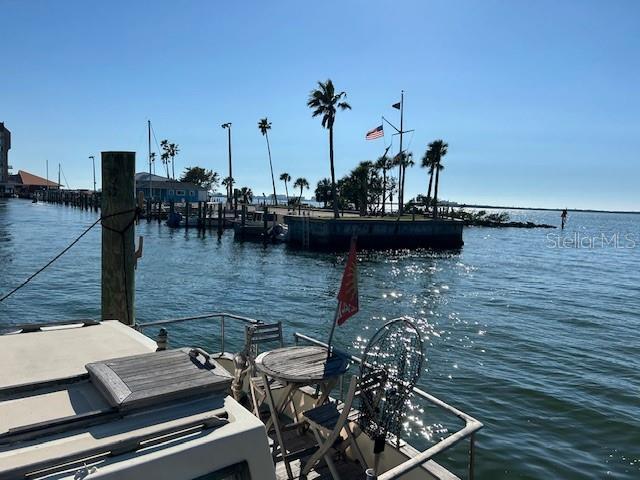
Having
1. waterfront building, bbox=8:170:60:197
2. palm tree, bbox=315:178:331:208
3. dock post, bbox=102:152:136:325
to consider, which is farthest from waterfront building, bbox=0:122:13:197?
dock post, bbox=102:152:136:325

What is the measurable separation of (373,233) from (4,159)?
125 m

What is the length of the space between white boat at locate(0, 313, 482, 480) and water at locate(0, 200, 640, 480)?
7176 mm

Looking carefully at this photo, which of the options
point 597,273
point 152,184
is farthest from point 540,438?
point 152,184

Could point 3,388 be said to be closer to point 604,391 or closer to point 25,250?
point 604,391

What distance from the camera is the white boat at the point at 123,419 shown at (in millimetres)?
2426

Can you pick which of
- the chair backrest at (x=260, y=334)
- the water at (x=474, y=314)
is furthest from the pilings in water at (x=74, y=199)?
the chair backrest at (x=260, y=334)

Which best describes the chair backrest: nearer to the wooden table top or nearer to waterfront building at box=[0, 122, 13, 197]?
the wooden table top

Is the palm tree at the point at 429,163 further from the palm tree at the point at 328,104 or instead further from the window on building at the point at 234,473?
the window on building at the point at 234,473

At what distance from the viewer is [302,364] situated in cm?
514

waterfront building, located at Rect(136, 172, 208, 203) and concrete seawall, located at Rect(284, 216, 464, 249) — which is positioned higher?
waterfront building, located at Rect(136, 172, 208, 203)

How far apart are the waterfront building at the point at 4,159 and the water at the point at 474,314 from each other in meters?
96.9

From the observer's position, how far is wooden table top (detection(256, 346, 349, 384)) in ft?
15.6

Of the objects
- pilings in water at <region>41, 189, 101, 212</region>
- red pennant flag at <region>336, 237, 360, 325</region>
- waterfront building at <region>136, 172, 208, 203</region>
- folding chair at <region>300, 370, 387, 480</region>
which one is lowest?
folding chair at <region>300, 370, 387, 480</region>

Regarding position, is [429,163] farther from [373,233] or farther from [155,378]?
[155,378]
